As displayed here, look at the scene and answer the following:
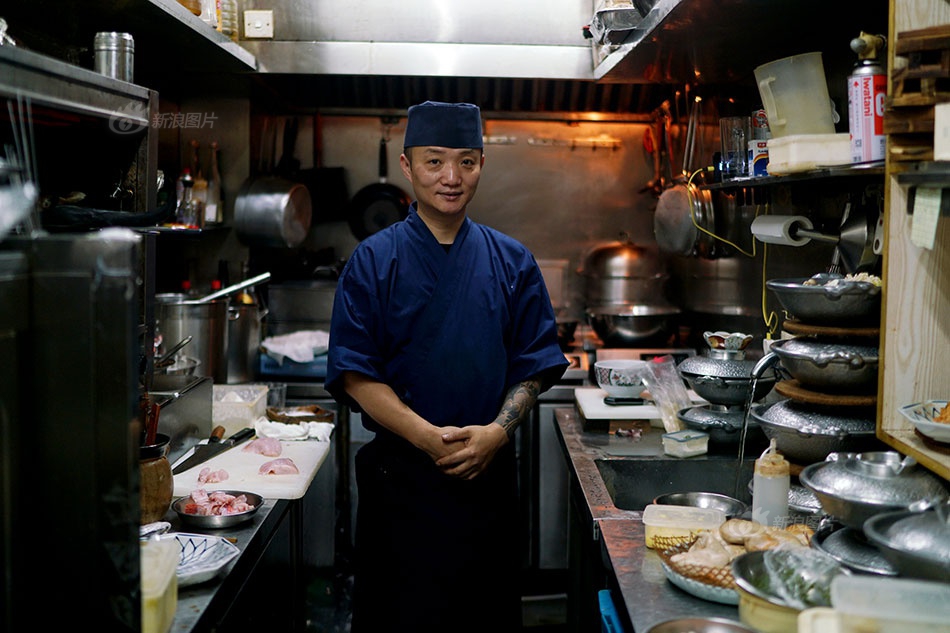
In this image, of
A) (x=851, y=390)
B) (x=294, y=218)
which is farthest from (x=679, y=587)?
(x=294, y=218)

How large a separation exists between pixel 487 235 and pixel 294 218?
1.93 m

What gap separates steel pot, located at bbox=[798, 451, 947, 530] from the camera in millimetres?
1651

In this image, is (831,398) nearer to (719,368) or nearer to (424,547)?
(719,368)

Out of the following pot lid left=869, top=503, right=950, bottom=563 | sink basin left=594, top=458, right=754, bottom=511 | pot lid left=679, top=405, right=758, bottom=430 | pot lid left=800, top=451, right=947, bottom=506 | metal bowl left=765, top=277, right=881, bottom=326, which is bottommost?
sink basin left=594, top=458, right=754, bottom=511

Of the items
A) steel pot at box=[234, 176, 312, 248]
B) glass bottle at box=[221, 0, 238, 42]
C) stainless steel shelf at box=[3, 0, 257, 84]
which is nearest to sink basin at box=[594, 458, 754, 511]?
stainless steel shelf at box=[3, 0, 257, 84]

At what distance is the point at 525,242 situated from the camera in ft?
17.3

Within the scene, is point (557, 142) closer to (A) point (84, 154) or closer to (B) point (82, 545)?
(A) point (84, 154)

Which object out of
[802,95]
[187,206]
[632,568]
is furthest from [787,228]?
[187,206]

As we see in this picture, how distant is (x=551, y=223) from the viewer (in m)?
5.28

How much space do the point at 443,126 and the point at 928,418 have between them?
1.56 meters

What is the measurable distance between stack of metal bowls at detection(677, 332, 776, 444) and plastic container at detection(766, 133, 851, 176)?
31.6 inches

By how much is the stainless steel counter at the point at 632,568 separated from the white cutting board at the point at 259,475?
2.58 ft

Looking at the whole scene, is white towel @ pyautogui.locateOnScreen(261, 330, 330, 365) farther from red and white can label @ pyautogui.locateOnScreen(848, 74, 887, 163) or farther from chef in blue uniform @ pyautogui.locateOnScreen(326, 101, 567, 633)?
red and white can label @ pyautogui.locateOnScreen(848, 74, 887, 163)

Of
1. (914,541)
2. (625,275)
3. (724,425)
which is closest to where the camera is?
(914,541)
